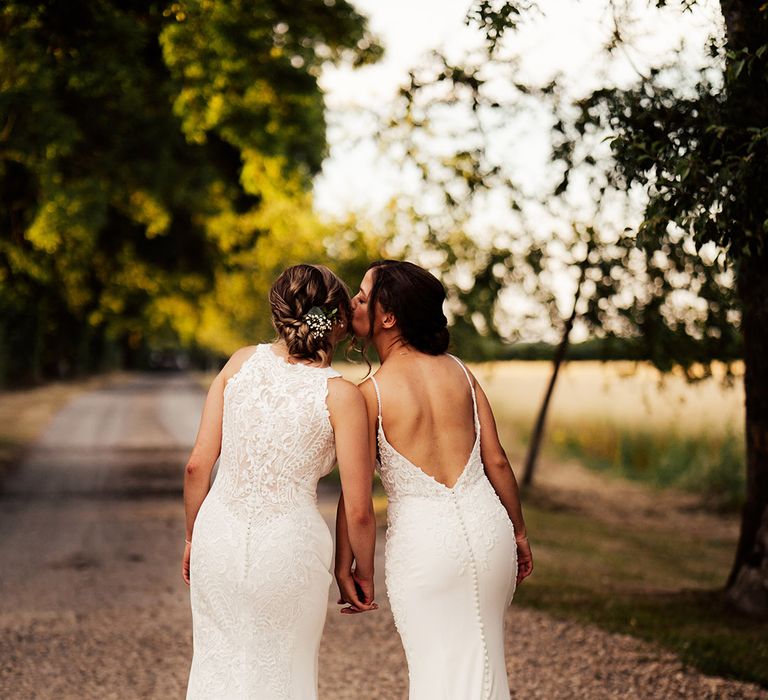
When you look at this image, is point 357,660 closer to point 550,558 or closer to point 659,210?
point 659,210

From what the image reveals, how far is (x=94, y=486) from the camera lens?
14477 millimetres

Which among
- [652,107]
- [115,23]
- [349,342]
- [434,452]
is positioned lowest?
[434,452]

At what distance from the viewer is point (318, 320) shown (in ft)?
11.8

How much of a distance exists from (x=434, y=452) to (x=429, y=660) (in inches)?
30.0

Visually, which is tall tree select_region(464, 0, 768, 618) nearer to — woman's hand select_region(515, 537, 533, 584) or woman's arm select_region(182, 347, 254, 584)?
woman's hand select_region(515, 537, 533, 584)

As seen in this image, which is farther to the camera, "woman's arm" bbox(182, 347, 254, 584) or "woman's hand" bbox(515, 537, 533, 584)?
"woman's hand" bbox(515, 537, 533, 584)

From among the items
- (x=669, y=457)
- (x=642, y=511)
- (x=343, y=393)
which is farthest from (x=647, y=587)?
(x=669, y=457)

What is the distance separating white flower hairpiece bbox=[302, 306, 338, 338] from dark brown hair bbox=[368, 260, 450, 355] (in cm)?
18

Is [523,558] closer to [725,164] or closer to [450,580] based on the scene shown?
[450,580]

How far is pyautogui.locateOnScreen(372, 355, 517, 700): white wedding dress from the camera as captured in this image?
3.58 metres

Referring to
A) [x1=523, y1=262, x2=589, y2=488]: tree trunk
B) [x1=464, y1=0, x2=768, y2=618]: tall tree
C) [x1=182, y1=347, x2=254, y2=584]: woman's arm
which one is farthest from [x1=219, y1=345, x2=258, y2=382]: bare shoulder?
[x1=523, y1=262, x2=589, y2=488]: tree trunk

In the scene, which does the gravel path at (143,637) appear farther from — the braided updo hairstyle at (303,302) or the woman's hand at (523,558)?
the braided updo hairstyle at (303,302)

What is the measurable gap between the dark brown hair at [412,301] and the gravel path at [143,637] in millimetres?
2674

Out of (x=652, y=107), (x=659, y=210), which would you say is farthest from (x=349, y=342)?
(x=652, y=107)
